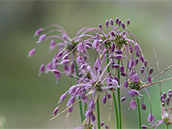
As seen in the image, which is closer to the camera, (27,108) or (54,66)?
(54,66)

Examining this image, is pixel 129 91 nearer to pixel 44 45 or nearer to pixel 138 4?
pixel 44 45

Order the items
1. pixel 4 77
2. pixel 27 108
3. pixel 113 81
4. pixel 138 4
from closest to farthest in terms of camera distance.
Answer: pixel 113 81
pixel 27 108
pixel 4 77
pixel 138 4

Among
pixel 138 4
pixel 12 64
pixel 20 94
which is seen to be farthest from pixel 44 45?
pixel 138 4

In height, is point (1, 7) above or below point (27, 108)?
above

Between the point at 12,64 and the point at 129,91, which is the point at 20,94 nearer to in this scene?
the point at 12,64

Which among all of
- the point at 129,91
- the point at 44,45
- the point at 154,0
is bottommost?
the point at 129,91

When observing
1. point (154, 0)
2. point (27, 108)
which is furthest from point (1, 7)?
point (154, 0)

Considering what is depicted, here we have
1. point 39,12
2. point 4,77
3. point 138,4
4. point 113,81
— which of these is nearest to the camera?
point 113,81
